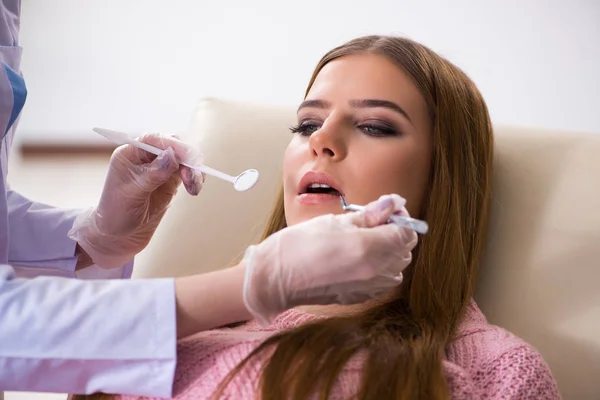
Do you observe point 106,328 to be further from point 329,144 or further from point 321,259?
point 329,144

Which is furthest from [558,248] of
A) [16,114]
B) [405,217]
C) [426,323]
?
[16,114]

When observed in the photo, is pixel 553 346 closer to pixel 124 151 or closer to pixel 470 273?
pixel 470 273

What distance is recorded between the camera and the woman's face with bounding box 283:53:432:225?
1.01m

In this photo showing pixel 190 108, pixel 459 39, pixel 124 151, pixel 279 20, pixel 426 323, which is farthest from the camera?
pixel 190 108

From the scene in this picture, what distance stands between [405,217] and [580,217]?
1.77ft

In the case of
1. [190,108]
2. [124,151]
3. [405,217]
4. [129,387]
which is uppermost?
[405,217]

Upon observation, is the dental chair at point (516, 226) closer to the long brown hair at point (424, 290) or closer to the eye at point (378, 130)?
the long brown hair at point (424, 290)

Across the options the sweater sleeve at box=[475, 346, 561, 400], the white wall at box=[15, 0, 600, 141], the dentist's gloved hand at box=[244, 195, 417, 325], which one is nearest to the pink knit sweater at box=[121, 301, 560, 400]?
the sweater sleeve at box=[475, 346, 561, 400]

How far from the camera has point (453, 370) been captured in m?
0.87

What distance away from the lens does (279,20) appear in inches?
106

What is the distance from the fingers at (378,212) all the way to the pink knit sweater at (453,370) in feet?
0.63

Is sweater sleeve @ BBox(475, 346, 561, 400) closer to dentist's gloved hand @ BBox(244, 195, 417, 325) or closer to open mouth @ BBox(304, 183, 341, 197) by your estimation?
dentist's gloved hand @ BBox(244, 195, 417, 325)

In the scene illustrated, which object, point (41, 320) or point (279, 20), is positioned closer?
point (41, 320)

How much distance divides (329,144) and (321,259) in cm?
29
